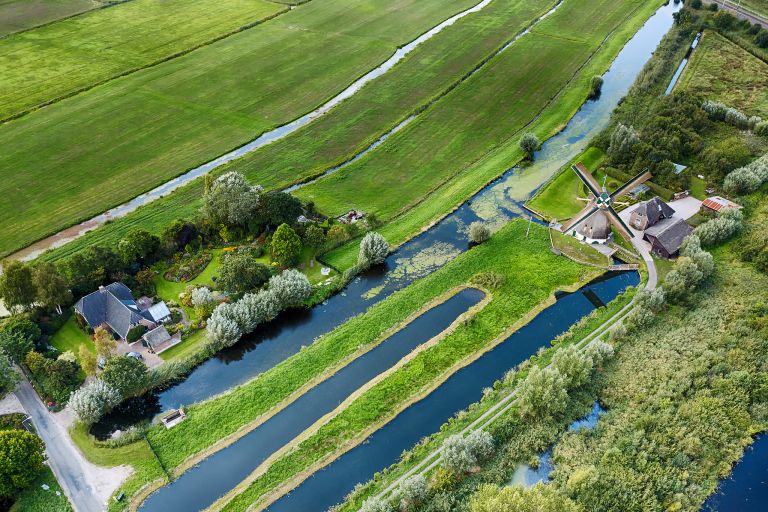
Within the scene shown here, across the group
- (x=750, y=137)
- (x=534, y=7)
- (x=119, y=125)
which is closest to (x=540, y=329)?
(x=750, y=137)

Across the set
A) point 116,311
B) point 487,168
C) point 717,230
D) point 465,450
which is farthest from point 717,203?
point 116,311

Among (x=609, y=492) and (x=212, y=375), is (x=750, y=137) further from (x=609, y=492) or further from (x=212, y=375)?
(x=212, y=375)

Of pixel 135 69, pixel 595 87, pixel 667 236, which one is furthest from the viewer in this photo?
pixel 135 69

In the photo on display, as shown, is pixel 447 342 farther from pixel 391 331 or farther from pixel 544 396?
pixel 544 396

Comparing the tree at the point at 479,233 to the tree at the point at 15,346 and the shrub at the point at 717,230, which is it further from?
the tree at the point at 15,346

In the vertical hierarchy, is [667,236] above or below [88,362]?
above

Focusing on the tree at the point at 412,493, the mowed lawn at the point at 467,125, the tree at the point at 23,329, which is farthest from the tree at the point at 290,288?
the tree at the point at 412,493
